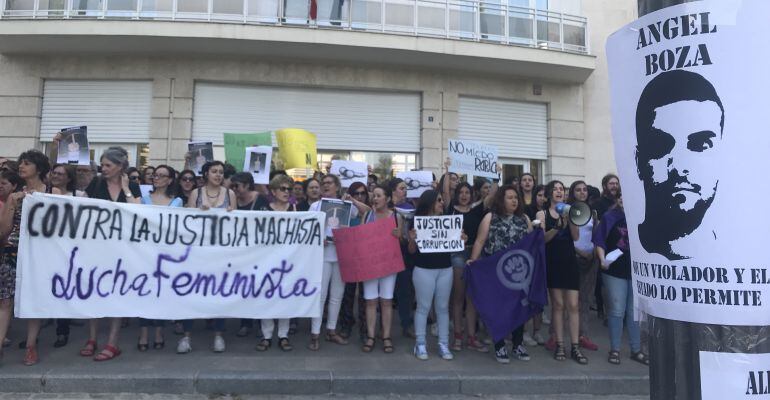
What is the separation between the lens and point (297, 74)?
468 inches

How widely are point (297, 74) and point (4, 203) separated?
828 cm

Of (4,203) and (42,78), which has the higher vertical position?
(42,78)

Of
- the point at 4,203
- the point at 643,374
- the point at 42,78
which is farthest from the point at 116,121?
the point at 643,374

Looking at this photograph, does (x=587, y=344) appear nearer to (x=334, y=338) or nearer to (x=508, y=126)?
(x=334, y=338)

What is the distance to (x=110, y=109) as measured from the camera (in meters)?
11.7

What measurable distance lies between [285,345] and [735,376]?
4.47 m

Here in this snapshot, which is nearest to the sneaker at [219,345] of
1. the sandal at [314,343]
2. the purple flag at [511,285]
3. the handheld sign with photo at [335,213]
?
the sandal at [314,343]

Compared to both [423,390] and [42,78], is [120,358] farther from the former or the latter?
[42,78]

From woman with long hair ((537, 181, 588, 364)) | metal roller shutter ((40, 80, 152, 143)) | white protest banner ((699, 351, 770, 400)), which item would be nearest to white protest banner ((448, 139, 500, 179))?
woman with long hair ((537, 181, 588, 364))

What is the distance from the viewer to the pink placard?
5223mm

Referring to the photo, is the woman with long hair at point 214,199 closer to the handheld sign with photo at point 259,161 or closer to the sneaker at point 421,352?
the handheld sign with photo at point 259,161

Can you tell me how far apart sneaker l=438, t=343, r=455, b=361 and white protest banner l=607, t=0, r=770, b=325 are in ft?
11.5

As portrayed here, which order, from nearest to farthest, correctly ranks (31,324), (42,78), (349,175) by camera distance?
(31,324) → (349,175) → (42,78)

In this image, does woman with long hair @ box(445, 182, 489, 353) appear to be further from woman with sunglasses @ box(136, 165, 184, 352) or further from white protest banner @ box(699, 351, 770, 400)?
white protest banner @ box(699, 351, 770, 400)
